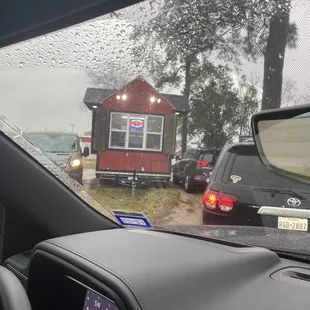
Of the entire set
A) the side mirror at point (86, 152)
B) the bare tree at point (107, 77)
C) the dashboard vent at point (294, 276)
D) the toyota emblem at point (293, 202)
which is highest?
the bare tree at point (107, 77)

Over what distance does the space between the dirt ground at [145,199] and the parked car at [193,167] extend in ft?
0.37

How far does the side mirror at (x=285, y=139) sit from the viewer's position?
7.38 feet

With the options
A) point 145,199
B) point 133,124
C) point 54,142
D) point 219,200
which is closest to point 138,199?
point 145,199

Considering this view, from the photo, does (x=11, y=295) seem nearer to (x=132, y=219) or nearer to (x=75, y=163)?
(x=132, y=219)

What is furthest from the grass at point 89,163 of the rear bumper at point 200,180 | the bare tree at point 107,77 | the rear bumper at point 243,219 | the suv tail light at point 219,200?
the suv tail light at point 219,200

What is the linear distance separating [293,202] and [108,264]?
187 cm

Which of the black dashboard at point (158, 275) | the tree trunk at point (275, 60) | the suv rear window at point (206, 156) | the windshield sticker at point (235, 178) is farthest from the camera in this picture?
the windshield sticker at point (235, 178)

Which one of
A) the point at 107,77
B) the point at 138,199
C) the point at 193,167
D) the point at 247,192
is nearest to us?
the point at 107,77

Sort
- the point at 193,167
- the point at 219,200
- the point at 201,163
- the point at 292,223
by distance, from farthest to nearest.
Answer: the point at 219,200 → the point at 201,163 → the point at 193,167 → the point at 292,223

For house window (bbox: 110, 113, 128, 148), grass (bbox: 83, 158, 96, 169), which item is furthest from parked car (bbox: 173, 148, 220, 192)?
grass (bbox: 83, 158, 96, 169)

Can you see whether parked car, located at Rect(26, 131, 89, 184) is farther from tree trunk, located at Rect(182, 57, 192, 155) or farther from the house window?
tree trunk, located at Rect(182, 57, 192, 155)

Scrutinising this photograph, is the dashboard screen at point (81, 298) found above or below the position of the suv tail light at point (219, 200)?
below

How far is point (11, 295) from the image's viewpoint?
4.64 ft

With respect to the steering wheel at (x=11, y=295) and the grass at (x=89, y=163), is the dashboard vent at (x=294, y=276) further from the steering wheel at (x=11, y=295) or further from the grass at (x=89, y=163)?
the grass at (x=89, y=163)
